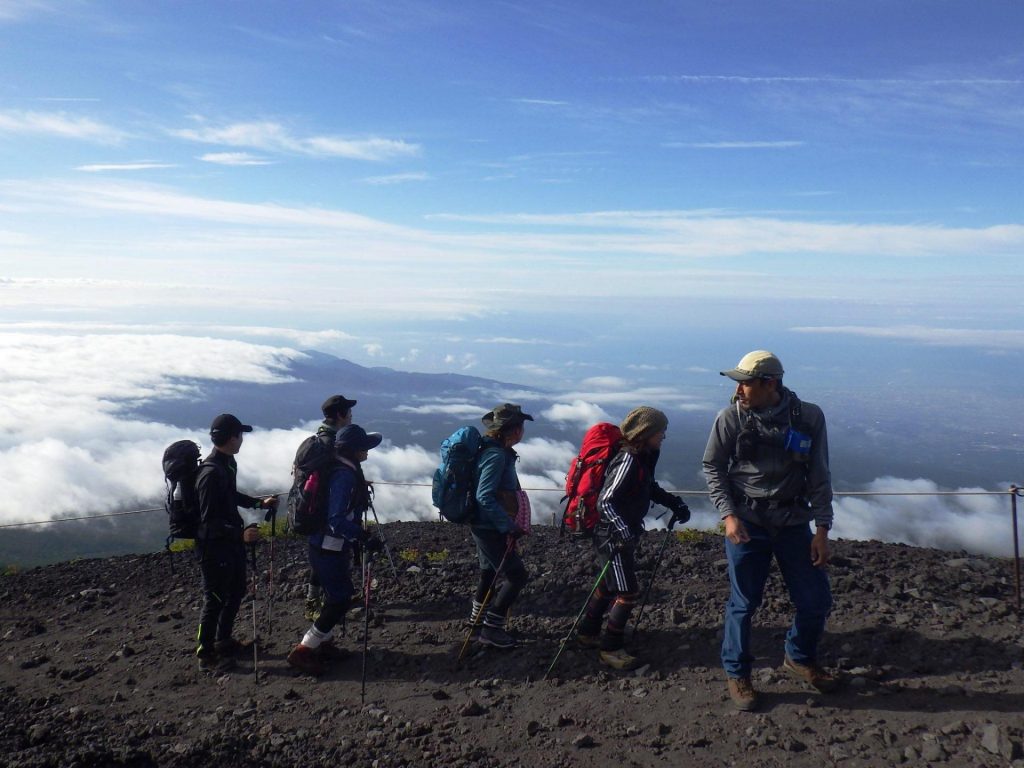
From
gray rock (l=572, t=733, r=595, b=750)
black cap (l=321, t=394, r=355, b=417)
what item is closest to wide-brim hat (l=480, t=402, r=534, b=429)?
black cap (l=321, t=394, r=355, b=417)

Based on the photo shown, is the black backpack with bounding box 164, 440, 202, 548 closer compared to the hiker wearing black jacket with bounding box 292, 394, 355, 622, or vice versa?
the black backpack with bounding box 164, 440, 202, 548

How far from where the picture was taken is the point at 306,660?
5941mm

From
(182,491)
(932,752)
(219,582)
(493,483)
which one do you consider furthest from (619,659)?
(182,491)

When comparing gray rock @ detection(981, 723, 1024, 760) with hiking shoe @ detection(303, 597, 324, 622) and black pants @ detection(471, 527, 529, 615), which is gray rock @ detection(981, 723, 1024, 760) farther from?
hiking shoe @ detection(303, 597, 324, 622)

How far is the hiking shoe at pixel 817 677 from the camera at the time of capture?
15.5 ft

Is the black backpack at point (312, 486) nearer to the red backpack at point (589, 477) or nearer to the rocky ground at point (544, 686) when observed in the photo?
the rocky ground at point (544, 686)

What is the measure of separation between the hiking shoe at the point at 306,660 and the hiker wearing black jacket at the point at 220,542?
0.72 metres

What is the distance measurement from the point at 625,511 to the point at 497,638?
66.6 inches

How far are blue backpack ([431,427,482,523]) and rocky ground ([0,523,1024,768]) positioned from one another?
1.33 m

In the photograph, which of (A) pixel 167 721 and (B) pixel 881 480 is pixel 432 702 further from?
(B) pixel 881 480

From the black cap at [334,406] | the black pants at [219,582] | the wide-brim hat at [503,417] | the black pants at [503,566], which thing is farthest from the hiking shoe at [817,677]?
the black pants at [219,582]

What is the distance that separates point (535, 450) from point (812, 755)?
173 meters

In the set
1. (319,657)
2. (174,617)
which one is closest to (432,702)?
(319,657)

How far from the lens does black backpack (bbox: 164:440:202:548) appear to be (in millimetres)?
5965
